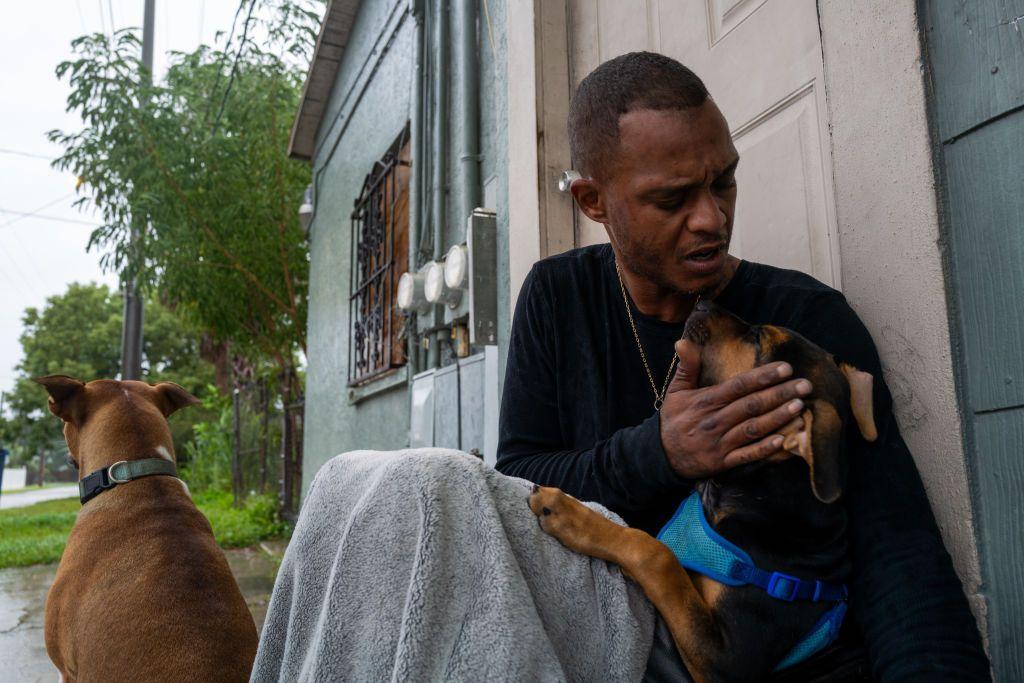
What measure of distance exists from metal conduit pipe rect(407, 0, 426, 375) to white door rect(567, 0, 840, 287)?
8.42 ft

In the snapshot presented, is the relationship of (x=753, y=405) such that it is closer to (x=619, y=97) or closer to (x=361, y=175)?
(x=619, y=97)

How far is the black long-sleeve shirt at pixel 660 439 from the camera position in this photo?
1.26 m

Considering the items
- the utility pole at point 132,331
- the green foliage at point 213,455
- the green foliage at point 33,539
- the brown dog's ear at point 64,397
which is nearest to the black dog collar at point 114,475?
the brown dog's ear at point 64,397

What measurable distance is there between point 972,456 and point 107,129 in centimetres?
1012

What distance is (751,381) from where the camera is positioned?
52.3 inches

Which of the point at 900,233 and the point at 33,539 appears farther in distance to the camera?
the point at 33,539

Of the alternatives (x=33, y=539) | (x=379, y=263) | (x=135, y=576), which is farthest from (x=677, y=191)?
(x=33, y=539)

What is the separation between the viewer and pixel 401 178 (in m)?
5.76

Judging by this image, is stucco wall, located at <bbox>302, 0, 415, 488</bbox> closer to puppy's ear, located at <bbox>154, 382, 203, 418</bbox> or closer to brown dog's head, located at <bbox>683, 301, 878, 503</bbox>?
puppy's ear, located at <bbox>154, 382, 203, 418</bbox>

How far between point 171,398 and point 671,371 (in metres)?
2.77

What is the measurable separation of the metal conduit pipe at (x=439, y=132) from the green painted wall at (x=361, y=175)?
54mm

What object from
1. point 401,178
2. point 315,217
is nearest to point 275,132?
point 315,217

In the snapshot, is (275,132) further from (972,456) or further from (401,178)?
(972,456)

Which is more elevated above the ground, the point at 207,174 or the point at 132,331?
the point at 207,174
